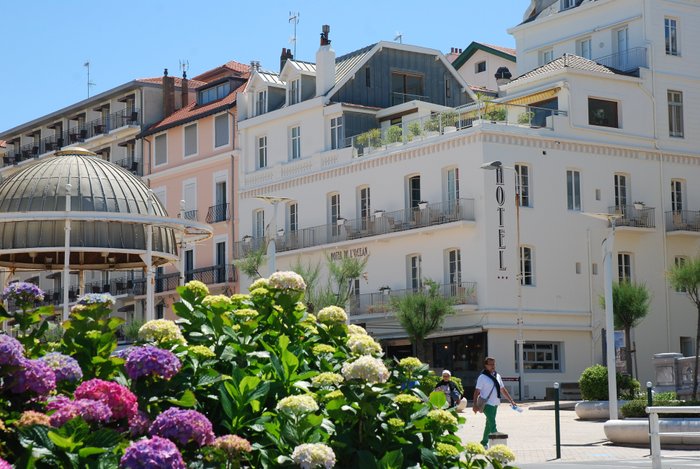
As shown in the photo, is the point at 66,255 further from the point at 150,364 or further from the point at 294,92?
the point at 294,92

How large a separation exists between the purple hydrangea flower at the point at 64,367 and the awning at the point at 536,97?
4800 cm

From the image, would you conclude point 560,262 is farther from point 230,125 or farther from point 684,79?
point 230,125

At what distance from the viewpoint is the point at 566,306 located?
2126 inches

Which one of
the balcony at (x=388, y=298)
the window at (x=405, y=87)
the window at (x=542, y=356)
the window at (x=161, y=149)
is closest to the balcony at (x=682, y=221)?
the window at (x=542, y=356)

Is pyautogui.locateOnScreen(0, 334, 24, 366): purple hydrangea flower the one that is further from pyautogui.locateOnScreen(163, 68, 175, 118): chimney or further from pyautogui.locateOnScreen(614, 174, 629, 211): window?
pyautogui.locateOnScreen(163, 68, 175, 118): chimney

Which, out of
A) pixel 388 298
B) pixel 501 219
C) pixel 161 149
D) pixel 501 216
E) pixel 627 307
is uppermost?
pixel 161 149

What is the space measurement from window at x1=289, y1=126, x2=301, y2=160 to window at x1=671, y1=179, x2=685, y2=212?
57.7 feet

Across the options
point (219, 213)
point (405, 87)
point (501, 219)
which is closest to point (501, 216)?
point (501, 219)

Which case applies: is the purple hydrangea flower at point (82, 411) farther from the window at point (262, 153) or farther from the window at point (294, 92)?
the window at point (262, 153)

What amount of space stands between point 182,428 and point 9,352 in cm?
114

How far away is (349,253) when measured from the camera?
193 ft

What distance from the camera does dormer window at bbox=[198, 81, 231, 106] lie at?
72.0 meters

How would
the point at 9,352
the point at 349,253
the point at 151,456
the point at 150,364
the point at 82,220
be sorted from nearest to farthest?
the point at 151,456
the point at 9,352
the point at 150,364
the point at 82,220
the point at 349,253

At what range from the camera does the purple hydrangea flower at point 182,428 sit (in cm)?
779
